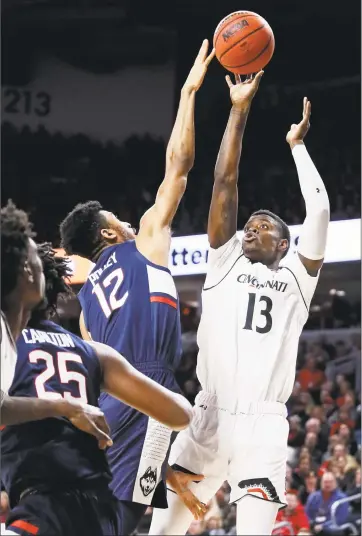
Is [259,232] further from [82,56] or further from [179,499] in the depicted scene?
[82,56]

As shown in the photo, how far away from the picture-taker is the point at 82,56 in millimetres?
19656

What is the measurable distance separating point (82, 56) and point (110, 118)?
1.53m

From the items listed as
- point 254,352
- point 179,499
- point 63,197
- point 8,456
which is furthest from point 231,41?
point 63,197

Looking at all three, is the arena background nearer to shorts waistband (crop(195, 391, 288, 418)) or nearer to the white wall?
the white wall

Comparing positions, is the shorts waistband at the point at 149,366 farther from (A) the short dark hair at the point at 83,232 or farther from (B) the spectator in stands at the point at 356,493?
(B) the spectator in stands at the point at 356,493

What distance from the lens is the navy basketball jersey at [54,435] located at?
3279 millimetres

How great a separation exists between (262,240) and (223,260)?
0.74ft

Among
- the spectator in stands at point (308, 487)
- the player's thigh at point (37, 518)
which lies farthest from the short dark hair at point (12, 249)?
the spectator in stands at point (308, 487)

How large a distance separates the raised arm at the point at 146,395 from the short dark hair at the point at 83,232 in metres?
1.80

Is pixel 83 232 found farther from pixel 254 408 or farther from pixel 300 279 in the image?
pixel 254 408

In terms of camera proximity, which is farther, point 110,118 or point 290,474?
point 110,118

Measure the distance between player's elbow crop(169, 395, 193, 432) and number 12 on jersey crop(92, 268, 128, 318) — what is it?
1.54 meters

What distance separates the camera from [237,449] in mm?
4719

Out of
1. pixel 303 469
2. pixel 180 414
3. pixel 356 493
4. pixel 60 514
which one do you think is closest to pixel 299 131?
pixel 180 414
